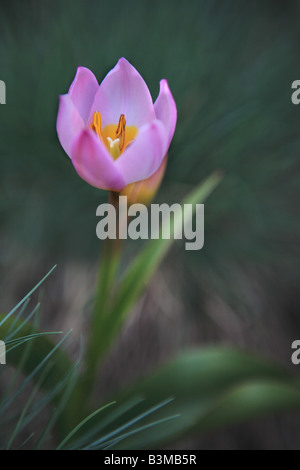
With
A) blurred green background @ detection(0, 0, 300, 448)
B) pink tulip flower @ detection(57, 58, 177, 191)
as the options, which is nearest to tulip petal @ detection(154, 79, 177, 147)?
pink tulip flower @ detection(57, 58, 177, 191)

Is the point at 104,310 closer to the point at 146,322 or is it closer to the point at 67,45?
the point at 146,322

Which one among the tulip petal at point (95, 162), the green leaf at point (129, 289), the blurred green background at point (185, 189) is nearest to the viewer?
the tulip petal at point (95, 162)

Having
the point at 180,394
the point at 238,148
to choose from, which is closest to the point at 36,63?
the point at 238,148

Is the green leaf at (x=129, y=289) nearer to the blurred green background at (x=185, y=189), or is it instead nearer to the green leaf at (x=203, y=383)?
the green leaf at (x=203, y=383)

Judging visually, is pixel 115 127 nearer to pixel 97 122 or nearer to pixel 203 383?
pixel 97 122

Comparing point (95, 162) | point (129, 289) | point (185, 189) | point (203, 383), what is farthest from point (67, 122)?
point (185, 189)

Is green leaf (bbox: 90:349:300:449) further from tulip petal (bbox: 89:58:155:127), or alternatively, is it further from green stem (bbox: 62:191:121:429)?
tulip petal (bbox: 89:58:155:127)

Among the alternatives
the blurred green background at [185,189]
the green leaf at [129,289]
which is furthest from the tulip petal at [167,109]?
the blurred green background at [185,189]
